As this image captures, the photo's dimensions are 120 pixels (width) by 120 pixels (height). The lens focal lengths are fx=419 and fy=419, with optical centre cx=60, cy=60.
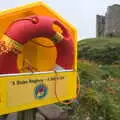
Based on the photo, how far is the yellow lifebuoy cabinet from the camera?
378 centimetres

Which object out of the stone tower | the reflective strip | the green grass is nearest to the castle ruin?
the stone tower

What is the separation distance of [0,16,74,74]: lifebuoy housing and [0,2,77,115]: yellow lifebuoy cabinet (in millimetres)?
107

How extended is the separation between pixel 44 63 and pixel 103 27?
834 inches

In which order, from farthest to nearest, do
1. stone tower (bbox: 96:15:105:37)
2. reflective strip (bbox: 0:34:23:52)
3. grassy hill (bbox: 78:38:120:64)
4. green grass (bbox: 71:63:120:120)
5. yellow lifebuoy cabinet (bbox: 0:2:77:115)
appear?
1. stone tower (bbox: 96:15:105:37)
2. grassy hill (bbox: 78:38:120:64)
3. green grass (bbox: 71:63:120:120)
4. reflective strip (bbox: 0:34:23:52)
5. yellow lifebuoy cabinet (bbox: 0:2:77:115)

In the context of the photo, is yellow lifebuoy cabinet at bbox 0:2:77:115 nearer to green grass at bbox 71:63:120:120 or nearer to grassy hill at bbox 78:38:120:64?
green grass at bbox 71:63:120:120

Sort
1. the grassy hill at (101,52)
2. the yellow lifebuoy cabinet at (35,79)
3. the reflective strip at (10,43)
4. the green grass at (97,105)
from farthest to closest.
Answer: the grassy hill at (101,52) < the green grass at (97,105) < the reflective strip at (10,43) < the yellow lifebuoy cabinet at (35,79)

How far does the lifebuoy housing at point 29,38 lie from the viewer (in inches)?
152

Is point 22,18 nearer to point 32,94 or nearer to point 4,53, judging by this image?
point 4,53

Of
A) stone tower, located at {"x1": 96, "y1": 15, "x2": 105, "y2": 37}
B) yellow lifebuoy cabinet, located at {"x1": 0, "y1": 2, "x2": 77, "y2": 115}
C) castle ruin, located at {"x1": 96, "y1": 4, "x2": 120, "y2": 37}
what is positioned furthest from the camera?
stone tower, located at {"x1": 96, "y1": 15, "x2": 105, "y2": 37}

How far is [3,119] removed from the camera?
5.21 metres

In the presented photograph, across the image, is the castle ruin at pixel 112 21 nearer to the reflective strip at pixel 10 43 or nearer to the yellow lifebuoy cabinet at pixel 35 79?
the yellow lifebuoy cabinet at pixel 35 79

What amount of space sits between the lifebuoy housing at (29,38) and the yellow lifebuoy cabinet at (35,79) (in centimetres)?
11

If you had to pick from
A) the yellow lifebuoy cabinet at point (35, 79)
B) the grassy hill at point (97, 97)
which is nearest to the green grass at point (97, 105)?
the grassy hill at point (97, 97)

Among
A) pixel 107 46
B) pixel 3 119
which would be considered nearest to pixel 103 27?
pixel 107 46
